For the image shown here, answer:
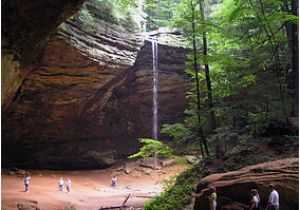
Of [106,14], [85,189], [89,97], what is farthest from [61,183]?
[106,14]

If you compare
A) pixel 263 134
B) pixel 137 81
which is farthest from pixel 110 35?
pixel 263 134

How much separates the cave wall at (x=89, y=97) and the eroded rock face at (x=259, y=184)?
1071 centimetres

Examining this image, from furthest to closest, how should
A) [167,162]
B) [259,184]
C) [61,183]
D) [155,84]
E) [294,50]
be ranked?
[167,162]
[155,84]
[61,183]
[294,50]
[259,184]

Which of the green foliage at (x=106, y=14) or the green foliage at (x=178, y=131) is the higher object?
the green foliage at (x=106, y=14)

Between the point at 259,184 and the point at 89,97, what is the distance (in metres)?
14.8

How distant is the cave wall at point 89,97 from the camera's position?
54.7 ft

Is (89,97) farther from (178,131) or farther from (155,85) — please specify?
(178,131)

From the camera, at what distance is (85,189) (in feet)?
58.4

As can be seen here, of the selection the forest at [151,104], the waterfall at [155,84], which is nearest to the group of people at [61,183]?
the forest at [151,104]

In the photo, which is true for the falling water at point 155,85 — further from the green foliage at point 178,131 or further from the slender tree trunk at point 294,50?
the green foliage at point 178,131

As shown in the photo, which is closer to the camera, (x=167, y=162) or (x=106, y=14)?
(x=106, y=14)

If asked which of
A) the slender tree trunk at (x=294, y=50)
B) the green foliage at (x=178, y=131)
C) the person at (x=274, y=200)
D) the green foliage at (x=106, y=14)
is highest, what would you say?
the green foliage at (x=106, y=14)

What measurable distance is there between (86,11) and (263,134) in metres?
11.2

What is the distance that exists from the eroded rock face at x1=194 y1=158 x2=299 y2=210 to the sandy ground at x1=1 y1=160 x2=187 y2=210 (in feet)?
18.0
